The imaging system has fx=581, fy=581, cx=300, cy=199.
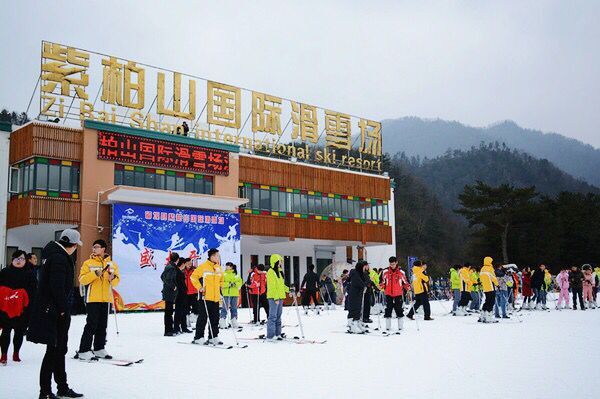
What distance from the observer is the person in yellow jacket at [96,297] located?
909 cm

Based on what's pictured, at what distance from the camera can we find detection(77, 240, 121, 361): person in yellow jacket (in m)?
9.09

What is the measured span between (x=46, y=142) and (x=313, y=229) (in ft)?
53.3

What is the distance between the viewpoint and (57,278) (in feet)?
21.0

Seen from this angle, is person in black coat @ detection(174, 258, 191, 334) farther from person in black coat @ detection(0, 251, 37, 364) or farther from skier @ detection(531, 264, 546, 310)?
skier @ detection(531, 264, 546, 310)

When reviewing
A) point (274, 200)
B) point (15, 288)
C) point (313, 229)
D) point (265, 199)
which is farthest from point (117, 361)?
point (313, 229)

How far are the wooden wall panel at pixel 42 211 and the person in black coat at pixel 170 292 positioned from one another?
13991mm

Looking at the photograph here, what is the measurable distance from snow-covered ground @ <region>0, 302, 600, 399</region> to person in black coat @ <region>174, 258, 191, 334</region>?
28.4 inches

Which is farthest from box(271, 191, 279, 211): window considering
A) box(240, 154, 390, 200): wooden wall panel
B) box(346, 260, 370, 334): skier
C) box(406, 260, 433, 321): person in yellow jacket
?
box(346, 260, 370, 334): skier

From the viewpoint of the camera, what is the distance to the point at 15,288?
914cm

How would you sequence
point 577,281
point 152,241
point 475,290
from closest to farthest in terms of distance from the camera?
point 475,290
point 577,281
point 152,241

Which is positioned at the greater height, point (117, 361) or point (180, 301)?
point (180, 301)

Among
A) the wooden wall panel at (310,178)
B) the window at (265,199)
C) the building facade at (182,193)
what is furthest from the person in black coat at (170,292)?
the window at (265,199)

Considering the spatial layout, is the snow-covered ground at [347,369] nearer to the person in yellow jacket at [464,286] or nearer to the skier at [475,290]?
the person in yellow jacket at [464,286]

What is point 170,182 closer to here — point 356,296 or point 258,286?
point 258,286
